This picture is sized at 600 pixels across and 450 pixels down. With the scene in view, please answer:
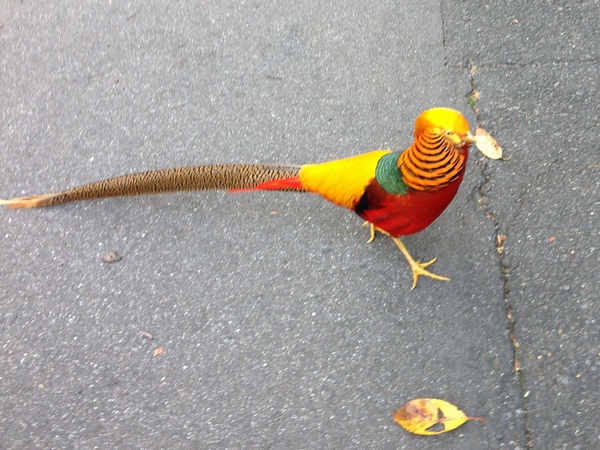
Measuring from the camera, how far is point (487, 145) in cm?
238

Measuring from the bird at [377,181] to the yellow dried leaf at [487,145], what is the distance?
24.9 inches

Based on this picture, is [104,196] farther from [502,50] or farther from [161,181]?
[502,50]

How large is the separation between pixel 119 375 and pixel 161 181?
0.78 meters

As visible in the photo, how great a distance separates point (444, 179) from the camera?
1.60 metres

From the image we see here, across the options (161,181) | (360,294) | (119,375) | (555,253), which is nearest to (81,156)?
(161,181)

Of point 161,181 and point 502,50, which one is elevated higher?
point 502,50

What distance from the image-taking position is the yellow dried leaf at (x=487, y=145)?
2357mm

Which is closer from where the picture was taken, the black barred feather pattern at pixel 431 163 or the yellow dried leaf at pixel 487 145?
the black barred feather pattern at pixel 431 163

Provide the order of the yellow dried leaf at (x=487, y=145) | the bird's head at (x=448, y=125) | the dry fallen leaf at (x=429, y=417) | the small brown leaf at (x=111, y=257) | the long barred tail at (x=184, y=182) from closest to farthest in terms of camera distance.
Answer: the bird's head at (x=448, y=125), the dry fallen leaf at (x=429, y=417), the long barred tail at (x=184, y=182), the small brown leaf at (x=111, y=257), the yellow dried leaf at (x=487, y=145)

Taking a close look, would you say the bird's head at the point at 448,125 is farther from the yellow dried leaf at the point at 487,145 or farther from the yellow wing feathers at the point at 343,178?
the yellow dried leaf at the point at 487,145

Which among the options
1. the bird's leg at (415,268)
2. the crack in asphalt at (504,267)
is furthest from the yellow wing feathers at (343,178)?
the crack in asphalt at (504,267)

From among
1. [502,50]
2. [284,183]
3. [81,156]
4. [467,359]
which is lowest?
[467,359]

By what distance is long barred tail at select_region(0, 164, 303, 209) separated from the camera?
2006 millimetres

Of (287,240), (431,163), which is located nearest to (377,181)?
(431,163)
